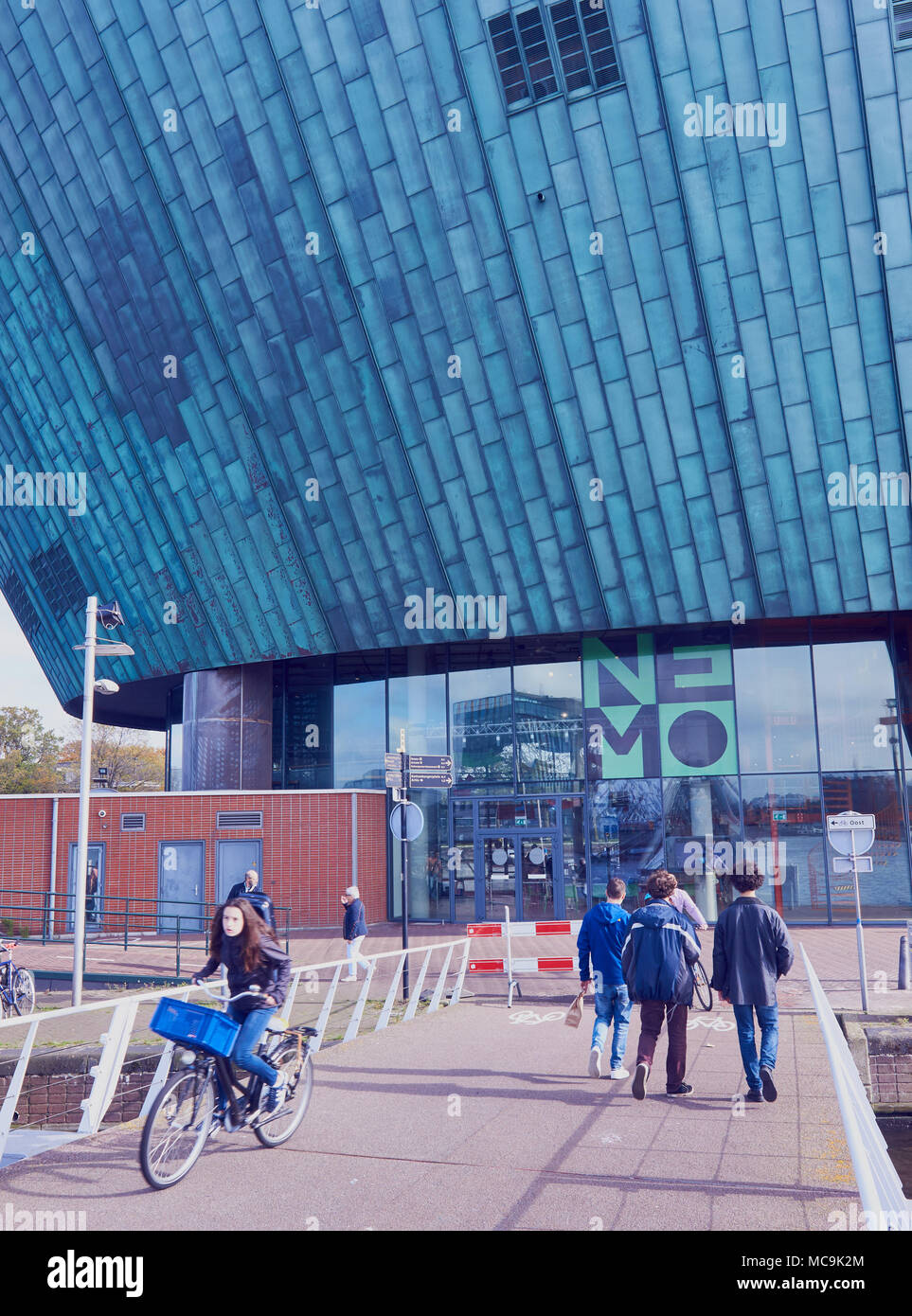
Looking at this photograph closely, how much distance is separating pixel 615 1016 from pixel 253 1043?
3.69 meters

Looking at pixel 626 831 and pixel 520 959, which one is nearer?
pixel 520 959

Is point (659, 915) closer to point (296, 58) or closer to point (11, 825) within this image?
point (296, 58)

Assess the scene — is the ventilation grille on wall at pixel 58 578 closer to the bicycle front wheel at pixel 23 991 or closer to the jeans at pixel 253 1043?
the bicycle front wheel at pixel 23 991

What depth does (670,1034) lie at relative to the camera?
8141 millimetres

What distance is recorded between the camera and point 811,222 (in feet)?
67.6

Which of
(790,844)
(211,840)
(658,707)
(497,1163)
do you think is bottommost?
(497,1163)

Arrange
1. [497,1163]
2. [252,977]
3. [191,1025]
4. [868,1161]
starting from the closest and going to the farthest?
1. [868,1161]
2. [191,1025]
3. [497,1163]
4. [252,977]

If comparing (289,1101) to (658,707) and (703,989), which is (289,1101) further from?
(658,707)

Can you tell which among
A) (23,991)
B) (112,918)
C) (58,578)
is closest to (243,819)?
(112,918)

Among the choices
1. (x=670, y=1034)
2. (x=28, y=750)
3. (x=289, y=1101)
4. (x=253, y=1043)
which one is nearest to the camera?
(x=253, y=1043)

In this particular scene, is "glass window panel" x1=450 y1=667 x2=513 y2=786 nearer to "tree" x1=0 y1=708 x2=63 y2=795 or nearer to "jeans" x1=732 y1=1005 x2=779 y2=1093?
"jeans" x1=732 y1=1005 x2=779 y2=1093
